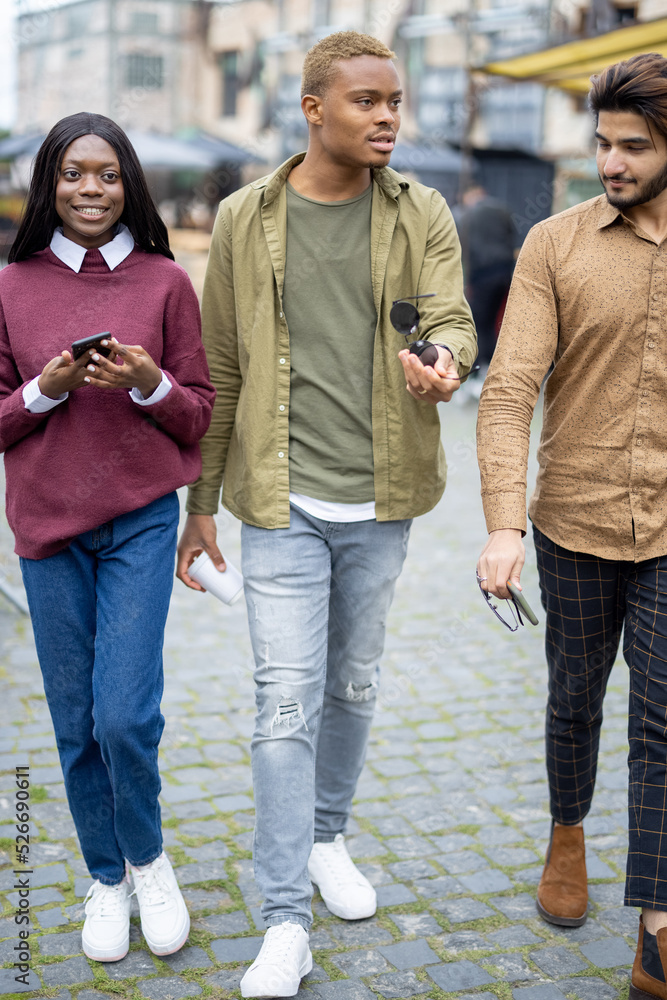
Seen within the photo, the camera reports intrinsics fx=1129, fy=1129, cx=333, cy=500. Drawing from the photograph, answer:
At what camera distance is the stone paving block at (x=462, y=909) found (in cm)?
316

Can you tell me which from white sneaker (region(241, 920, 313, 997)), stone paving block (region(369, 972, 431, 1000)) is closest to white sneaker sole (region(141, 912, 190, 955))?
white sneaker (region(241, 920, 313, 997))

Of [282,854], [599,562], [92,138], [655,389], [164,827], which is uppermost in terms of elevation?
[92,138]

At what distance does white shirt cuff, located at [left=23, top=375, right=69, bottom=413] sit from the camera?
2590mm

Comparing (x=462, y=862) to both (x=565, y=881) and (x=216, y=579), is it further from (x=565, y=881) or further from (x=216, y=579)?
(x=216, y=579)

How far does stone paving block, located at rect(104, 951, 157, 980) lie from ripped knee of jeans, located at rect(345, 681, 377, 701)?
33.8 inches

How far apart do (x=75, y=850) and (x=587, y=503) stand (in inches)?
75.2

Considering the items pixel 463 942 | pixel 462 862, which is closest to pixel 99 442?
pixel 463 942

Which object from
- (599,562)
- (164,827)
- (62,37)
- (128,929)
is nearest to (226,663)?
(164,827)

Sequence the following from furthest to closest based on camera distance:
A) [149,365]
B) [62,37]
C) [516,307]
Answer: [62,37]
[516,307]
[149,365]

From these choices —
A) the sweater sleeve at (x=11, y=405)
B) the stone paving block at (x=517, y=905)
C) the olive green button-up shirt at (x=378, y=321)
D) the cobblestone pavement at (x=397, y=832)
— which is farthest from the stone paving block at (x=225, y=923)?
the sweater sleeve at (x=11, y=405)

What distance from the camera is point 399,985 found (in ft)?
9.30

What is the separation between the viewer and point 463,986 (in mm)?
2832

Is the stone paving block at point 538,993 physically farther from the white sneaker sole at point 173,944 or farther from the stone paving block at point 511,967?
the white sneaker sole at point 173,944

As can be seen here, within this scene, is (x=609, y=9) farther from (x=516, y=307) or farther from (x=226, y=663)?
(x=516, y=307)
